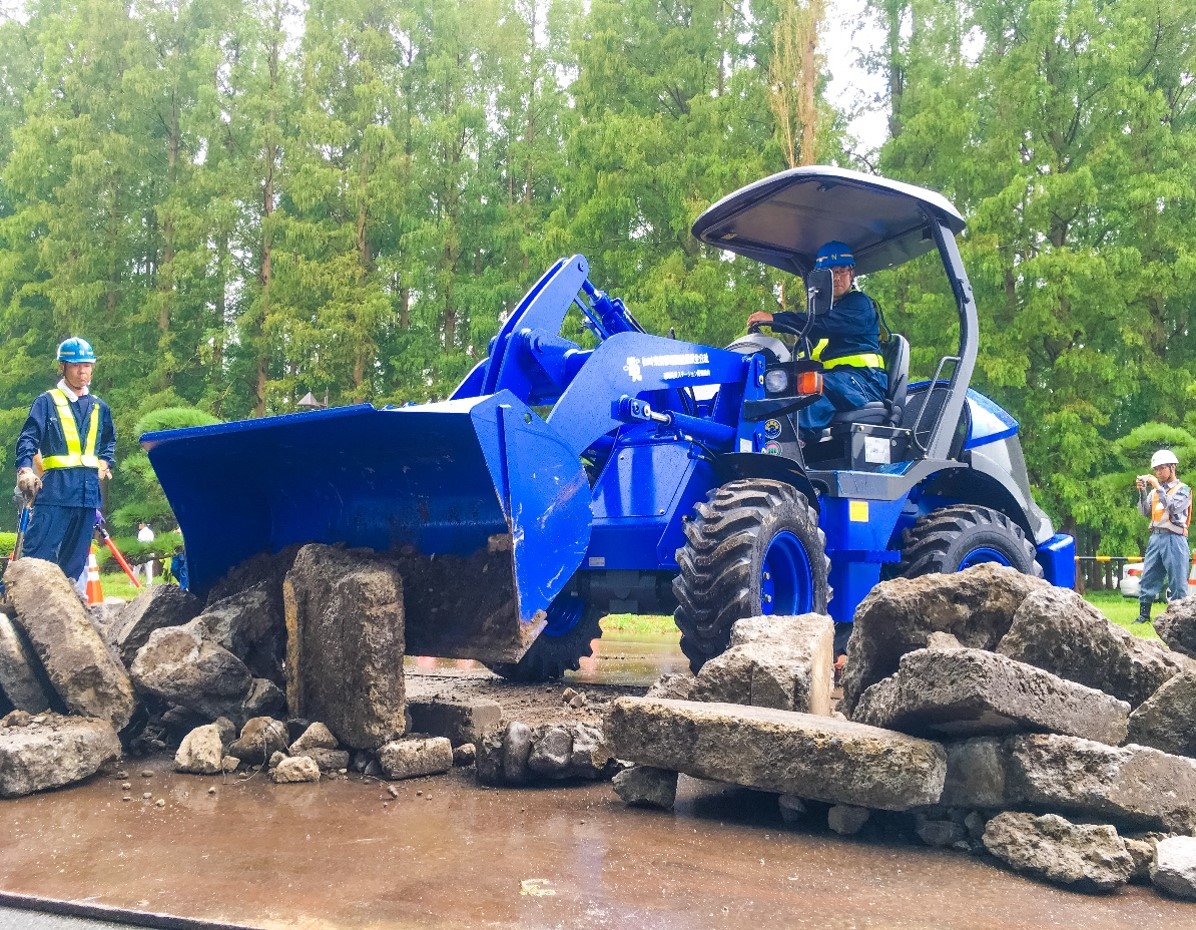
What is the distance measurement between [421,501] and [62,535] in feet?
9.80

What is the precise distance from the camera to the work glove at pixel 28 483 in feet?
21.2

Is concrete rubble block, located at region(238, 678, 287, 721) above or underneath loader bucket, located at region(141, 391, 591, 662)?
underneath

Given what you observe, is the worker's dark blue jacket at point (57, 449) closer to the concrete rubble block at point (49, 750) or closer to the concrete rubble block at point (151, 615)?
the concrete rubble block at point (151, 615)

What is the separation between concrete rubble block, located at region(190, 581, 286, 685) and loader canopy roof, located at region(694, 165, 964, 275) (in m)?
3.62

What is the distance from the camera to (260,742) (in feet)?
14.9

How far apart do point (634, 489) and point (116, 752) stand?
2.72m

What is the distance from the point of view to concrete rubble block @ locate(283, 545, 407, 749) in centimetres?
455

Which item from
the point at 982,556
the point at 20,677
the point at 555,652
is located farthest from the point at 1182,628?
the point at 20,677

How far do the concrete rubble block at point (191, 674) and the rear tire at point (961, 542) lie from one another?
3.93 meters

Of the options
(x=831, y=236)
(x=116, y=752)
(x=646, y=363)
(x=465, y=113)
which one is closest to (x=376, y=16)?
(x=465, y=113)

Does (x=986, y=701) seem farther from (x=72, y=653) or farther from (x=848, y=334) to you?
(x=848, y=334)

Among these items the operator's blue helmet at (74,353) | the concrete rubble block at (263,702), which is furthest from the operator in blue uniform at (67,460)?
the concrete rubble block at (263,702)

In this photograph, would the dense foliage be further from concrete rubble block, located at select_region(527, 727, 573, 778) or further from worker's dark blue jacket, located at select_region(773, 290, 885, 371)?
concrete rubble block, located at select_region(527, 727, 573, 778)

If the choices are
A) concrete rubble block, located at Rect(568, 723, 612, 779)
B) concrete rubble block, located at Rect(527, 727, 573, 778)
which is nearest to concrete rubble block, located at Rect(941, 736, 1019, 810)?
concrete rubble block, located at Rect(568, 723, 612, 779)
